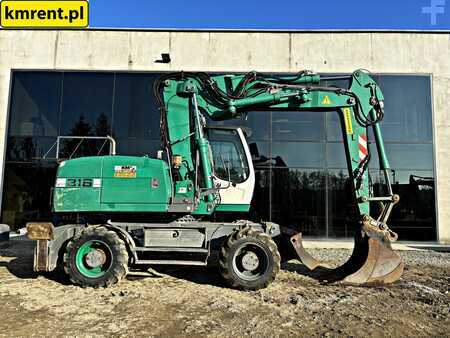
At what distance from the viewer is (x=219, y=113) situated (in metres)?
7.38

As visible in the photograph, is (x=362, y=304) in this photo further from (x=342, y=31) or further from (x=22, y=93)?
(x=22, y=93)

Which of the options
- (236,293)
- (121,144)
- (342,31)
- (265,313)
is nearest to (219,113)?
(236,293)

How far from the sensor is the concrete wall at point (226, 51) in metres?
13.9

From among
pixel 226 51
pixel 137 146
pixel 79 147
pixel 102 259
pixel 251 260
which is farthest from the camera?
Result: pixel 226 51

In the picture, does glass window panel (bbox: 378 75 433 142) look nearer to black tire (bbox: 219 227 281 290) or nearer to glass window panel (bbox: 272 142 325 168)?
glass window panel (bbox: 272 142 325 168)

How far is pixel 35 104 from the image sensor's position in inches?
546

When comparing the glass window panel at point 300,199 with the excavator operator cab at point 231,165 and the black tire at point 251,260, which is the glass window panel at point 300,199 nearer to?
the excavator operator cab at point 231,165

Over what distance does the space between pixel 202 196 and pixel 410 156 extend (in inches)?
396

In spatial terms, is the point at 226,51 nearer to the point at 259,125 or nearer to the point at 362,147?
the point at 259,125

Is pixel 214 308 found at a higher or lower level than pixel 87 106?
lower

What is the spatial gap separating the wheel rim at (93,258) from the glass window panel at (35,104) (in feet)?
28.3

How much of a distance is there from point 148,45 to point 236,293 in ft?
36.3

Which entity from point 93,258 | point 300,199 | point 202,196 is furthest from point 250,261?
point 300,199

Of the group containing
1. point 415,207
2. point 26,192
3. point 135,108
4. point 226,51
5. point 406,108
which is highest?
point 226,51
